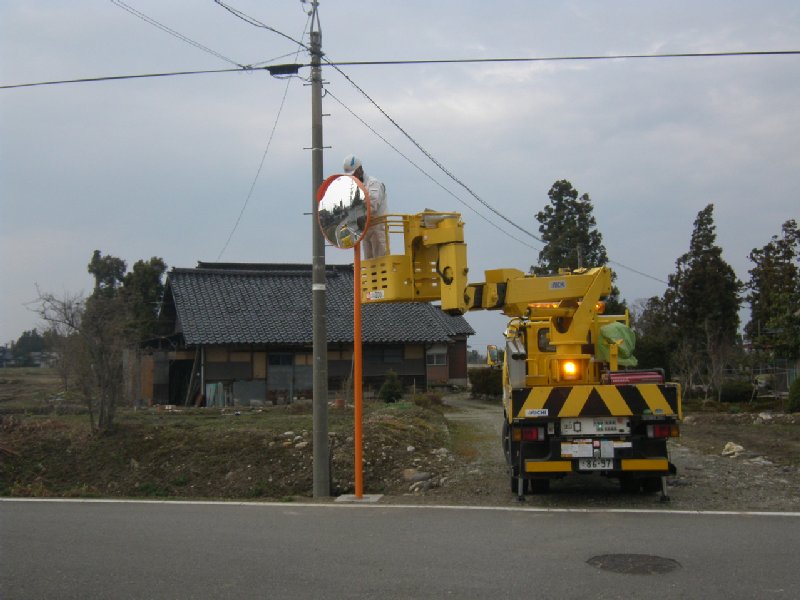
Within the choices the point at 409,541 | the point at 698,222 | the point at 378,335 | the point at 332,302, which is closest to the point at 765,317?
the point at 698,222

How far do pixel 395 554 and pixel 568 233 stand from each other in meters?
25.8

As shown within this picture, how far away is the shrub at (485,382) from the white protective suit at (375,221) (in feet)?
71.0

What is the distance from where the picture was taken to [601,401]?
895 cm

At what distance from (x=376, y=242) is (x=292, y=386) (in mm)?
17766

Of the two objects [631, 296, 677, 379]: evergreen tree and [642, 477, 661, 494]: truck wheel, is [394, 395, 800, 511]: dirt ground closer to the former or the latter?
[642, 477, 661, 494]: truck wheel

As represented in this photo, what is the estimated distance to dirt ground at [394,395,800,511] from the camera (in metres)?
9.28

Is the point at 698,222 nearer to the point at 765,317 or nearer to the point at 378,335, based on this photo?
the point at 765,317

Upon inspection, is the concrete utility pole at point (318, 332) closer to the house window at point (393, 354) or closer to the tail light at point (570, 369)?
the tail light at point (570, 369)

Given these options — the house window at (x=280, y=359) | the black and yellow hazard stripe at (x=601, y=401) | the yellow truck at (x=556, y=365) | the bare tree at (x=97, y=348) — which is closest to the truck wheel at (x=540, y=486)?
the yellow truck at (x=556, y=365)

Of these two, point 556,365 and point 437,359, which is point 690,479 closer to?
point 556,365

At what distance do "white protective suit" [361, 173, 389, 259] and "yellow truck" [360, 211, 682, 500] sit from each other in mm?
100

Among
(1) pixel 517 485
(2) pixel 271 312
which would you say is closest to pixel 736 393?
(2) pixel 271 312

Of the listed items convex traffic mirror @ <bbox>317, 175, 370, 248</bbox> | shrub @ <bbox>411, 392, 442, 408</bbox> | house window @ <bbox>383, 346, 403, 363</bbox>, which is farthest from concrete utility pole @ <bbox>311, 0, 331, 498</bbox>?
house window @ <bbox>383, 346, 403, 363</bbox>

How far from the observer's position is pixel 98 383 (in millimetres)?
14883
